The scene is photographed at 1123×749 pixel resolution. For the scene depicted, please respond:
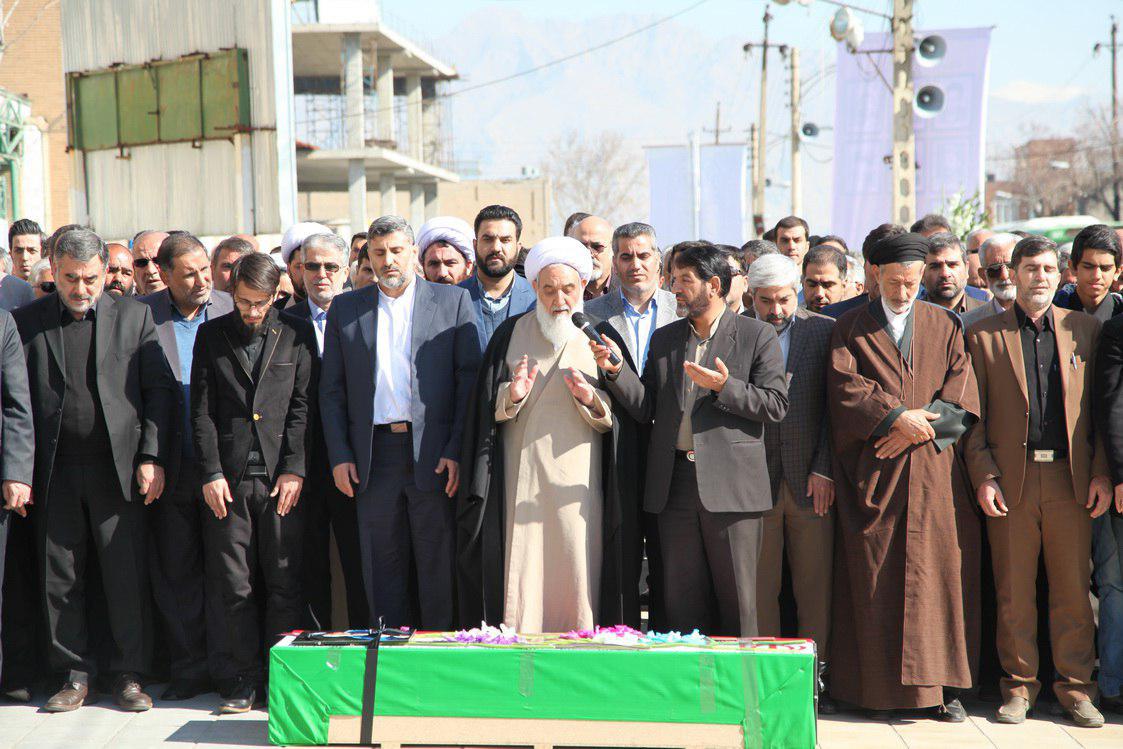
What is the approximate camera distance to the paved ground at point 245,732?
16.0 feet

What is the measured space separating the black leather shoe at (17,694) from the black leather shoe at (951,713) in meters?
4.19

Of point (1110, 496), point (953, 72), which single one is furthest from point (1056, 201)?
point (1110, 496)

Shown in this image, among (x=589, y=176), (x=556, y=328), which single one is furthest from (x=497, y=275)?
Answer: (x=589, y=176)

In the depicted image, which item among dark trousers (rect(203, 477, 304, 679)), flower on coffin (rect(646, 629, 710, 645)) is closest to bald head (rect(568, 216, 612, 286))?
dark trousers (rect(203, 477, 304, 679))

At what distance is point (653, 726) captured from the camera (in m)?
4.65

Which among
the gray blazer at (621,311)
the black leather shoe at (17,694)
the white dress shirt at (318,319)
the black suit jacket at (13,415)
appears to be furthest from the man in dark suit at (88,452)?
the gray blazer at (621,311)

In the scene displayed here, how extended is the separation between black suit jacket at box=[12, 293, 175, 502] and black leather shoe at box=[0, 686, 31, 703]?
3.10ft

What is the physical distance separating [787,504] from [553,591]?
1.13 metres

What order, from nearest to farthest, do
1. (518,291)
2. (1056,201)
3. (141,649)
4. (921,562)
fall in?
(921,562)
(141,649)
(518,291)
(1056,201)

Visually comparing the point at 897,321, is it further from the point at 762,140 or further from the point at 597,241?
the point at 762,140

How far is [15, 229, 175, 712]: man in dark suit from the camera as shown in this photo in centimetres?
534

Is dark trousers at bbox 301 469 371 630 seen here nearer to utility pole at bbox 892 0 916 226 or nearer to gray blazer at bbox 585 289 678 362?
gray blazer at bbox 585 289 678 362

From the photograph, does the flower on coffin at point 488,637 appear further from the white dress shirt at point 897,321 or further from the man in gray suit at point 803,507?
the white dress shirt at point 897,321

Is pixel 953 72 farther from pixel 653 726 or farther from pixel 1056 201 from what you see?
pixel 1056 201
